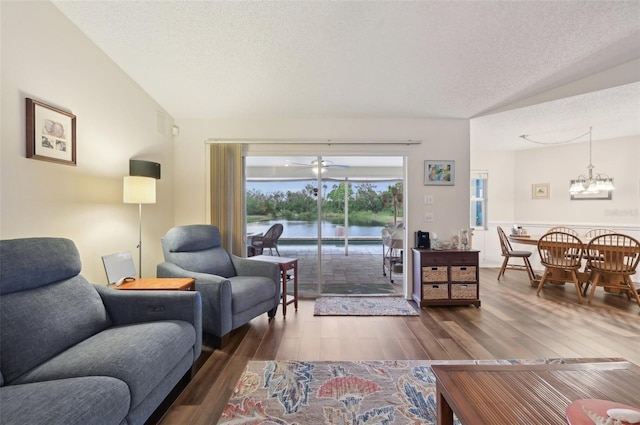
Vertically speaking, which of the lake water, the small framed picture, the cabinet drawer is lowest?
the cabinet drawer

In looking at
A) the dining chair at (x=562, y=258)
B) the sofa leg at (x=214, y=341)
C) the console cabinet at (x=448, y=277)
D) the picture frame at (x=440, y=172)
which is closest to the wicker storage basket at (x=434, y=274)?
the console cabinet at (x=448, y=277)

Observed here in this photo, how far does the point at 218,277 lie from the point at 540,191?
6468mm

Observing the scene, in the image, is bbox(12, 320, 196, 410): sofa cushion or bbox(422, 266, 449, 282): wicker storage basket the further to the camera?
bbox(422, 266, 449, 282): wicker storage basket

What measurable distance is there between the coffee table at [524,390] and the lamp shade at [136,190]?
2630 mm

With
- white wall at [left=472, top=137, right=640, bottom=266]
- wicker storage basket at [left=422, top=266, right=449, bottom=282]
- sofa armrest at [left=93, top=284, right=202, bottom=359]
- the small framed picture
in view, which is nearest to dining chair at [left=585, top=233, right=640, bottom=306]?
white wall at [left=472, top=137, right=640, bottom=266]

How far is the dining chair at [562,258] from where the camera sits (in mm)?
3748

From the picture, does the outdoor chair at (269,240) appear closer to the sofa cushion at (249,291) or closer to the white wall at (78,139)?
the sofa cushion at (249,291)

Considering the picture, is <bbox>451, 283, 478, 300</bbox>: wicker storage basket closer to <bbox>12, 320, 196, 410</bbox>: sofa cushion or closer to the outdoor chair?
the outdoor chair

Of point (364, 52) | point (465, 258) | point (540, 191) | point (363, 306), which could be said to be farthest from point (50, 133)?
point (540, 191)

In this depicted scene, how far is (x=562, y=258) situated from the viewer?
12.6 feet

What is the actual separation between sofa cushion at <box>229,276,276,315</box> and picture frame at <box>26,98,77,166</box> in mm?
1669

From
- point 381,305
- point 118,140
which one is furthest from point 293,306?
point 118,140

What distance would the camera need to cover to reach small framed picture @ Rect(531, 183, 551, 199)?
5488mm

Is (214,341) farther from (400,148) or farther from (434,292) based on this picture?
(400,148)
